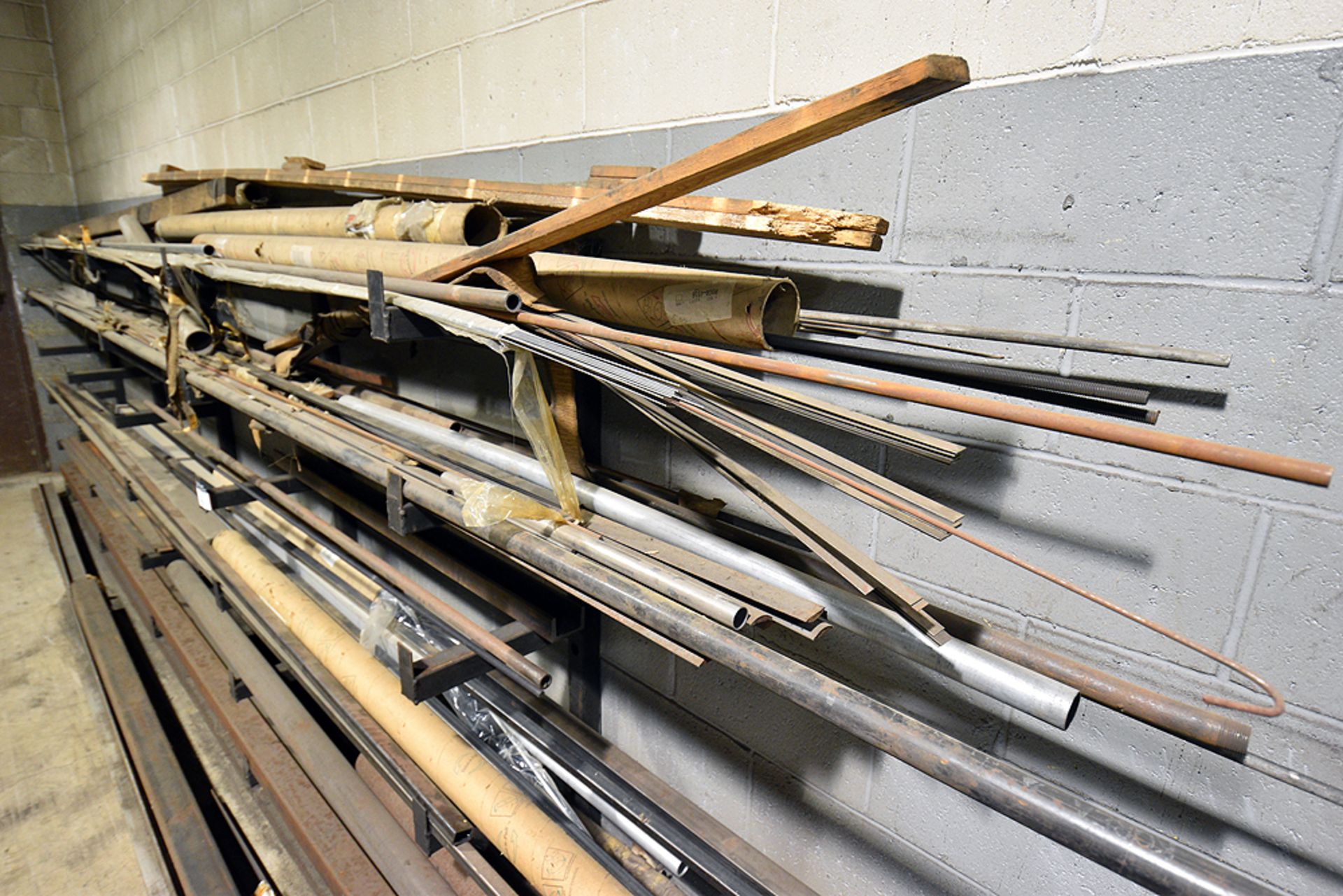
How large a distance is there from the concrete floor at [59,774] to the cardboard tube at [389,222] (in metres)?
1.64

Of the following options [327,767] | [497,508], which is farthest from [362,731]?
[497,508]

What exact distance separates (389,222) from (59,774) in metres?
2.05

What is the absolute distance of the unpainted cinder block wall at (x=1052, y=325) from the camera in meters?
0.63

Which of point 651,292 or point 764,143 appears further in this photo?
point 651,292

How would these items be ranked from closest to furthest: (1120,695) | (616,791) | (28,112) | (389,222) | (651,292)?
(1120,695) → (651,292) → (616,791) → (389,222) → (28,112)

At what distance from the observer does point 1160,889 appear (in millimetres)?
458

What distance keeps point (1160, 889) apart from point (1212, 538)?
1.27 ft

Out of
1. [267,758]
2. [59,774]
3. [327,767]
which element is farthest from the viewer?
[59,774]

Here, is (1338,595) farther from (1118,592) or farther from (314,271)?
(314,271)

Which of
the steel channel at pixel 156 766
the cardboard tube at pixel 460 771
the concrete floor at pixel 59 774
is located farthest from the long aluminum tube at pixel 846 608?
the concrete floor at pixel 59 774

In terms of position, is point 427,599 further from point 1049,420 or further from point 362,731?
point 1049,420

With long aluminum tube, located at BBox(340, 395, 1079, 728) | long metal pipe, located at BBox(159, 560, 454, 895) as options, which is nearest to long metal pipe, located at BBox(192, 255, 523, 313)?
long aluminum tube, located at BBox(340, 395, 1079, 728)

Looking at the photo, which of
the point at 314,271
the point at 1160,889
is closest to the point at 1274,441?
the point at 1160,889

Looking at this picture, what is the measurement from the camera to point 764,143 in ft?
1.84
